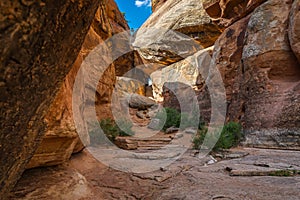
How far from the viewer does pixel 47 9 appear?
89cm

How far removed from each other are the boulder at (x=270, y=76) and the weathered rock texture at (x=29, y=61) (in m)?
6.46

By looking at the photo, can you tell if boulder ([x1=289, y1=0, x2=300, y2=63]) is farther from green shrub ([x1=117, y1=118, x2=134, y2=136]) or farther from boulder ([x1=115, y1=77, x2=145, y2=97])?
boulder ([x1=115, y1=77, x2=145, y2=97])

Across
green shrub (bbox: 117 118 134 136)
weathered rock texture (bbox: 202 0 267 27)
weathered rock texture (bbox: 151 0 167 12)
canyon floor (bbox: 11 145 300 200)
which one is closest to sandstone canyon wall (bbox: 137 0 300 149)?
weathered rock texture (bbox: 202 0 267 27)

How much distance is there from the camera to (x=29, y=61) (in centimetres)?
91

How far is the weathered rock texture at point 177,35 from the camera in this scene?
1772 centimetres

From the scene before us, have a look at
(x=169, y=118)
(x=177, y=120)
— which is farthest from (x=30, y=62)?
(x=169, y=118)

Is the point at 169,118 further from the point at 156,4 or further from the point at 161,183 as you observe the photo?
the point at 156,4

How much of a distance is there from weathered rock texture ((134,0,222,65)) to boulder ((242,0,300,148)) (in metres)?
9.90

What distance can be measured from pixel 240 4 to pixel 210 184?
953cm

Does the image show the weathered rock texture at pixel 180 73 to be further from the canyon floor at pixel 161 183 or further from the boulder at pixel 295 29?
the canyon floor at pixel 161 183

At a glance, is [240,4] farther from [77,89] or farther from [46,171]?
[46,171]

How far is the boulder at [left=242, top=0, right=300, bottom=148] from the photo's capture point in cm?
630

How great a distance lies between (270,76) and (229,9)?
15.9ft

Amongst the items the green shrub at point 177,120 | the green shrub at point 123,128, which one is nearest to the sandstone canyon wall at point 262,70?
the green shrub at point 177,120
